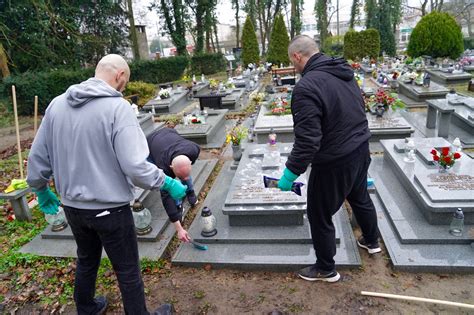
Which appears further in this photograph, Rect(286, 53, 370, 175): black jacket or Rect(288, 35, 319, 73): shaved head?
Rect(288, 35, 319, 73): shaved head

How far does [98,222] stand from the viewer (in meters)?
2.34

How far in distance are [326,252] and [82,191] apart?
218cm

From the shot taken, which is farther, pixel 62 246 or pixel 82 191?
pixel 62 246

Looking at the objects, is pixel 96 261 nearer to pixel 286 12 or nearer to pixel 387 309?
pixel 387 309

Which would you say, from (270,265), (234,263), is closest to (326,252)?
(270,265)

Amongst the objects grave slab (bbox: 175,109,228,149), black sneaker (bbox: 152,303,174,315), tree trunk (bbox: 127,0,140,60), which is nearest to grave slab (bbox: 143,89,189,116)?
grave slab (bbox: 175,109,228,149)

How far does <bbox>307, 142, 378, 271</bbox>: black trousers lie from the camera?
2873 millimetres

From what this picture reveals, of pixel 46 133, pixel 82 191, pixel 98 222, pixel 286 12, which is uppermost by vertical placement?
pixel 286 12

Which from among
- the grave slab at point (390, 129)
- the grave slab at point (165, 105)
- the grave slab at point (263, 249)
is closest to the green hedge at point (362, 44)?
the grave slab at point (165, 105)

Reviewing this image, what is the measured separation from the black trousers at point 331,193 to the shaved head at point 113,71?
1.71m

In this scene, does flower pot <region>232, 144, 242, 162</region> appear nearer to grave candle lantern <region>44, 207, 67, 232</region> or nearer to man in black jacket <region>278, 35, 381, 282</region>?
grave candle lantern <region>44, 207, 67, 232</region>

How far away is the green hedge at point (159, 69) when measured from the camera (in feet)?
68.5

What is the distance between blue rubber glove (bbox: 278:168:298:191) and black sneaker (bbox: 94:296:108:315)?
1998 millimetres

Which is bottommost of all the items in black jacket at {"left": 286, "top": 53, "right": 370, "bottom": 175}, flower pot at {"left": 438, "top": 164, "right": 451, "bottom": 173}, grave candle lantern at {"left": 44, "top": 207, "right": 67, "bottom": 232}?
grave candle lantern at {"left": 44, "top": 207, "right": 67, "bottom": 232}
